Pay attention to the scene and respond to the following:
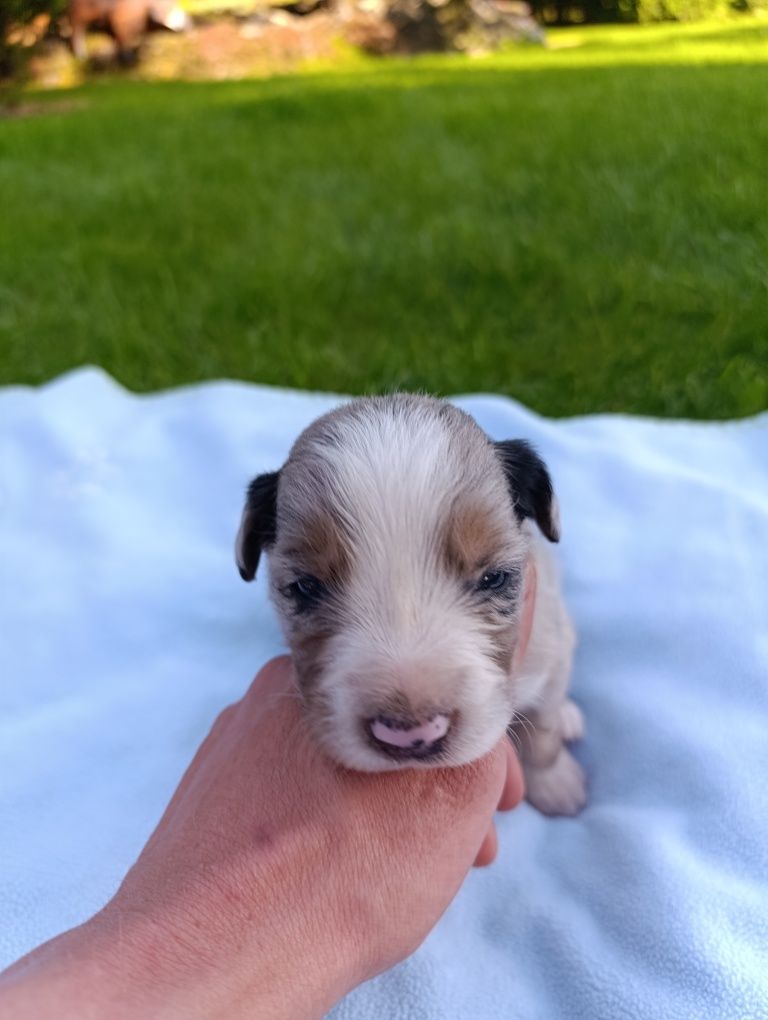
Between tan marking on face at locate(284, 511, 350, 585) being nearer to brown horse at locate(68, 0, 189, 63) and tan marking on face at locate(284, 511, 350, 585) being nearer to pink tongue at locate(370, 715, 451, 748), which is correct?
pink tongue at locate(370, 715, 451, 748)

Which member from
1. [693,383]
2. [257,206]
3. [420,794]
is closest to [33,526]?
[420,794]

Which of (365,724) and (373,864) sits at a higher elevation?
(365,724)

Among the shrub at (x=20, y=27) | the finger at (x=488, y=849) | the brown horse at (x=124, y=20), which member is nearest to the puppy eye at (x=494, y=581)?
the finger at (x=488, y=849)

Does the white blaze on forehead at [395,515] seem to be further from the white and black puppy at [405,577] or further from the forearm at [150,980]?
the forearm at [150,980]

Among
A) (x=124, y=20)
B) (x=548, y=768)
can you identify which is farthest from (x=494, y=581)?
(x=124, y=20)

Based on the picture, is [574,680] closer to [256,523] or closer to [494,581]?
[494,581]

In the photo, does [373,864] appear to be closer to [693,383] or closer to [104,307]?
[693,383]

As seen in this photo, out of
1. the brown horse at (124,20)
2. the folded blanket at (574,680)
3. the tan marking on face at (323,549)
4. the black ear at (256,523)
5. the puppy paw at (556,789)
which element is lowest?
the puppy paw at (556,789)
